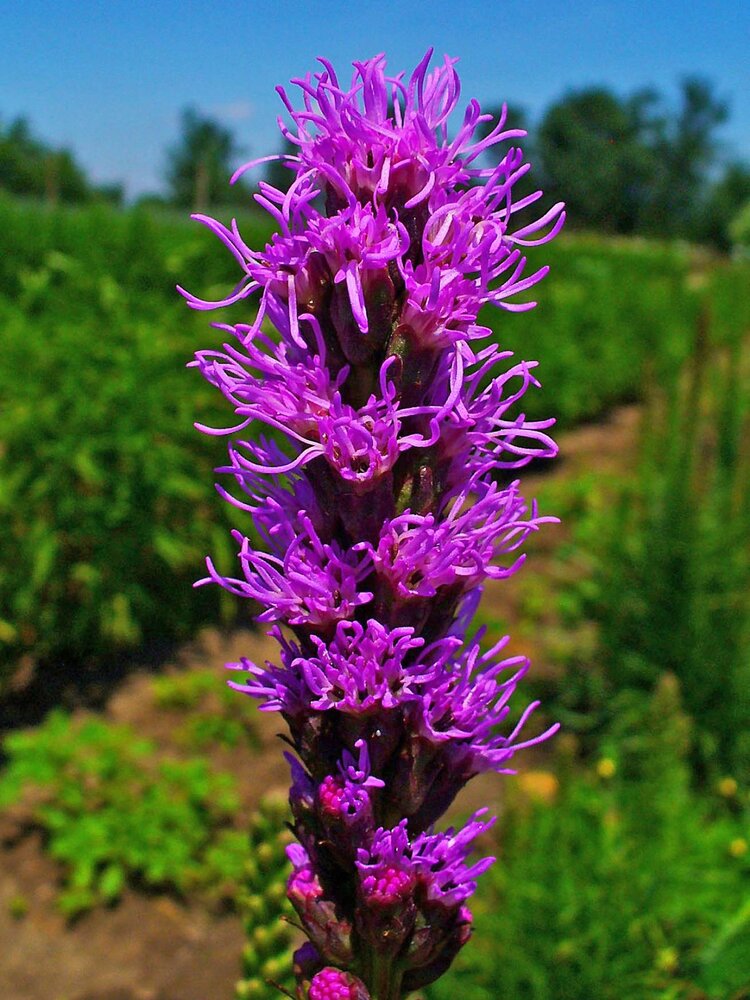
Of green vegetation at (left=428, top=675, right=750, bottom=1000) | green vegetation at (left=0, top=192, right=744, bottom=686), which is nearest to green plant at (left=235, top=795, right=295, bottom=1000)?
green vegetation at (left=428, top=675, right=750, bottom=1000)

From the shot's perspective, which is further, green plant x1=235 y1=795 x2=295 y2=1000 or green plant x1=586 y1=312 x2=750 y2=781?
green plant x1=586 y1=312 x2=750 y2=781

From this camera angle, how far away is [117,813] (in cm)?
388

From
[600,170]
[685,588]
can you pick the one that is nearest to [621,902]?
[685,588]

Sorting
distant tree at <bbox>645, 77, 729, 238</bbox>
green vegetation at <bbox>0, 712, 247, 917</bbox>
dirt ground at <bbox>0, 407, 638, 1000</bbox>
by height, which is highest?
distant tree at <bbox>645, 77, 729, 238</bbox>

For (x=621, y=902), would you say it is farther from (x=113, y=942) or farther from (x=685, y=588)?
(x=685, y=588)

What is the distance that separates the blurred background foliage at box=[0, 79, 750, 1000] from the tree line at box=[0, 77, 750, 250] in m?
1.25

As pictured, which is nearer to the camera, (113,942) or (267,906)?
(267,906)

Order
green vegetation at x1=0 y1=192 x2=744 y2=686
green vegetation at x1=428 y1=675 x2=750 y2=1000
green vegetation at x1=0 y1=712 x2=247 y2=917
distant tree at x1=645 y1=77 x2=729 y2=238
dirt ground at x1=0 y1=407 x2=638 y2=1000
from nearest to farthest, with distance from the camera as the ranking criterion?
green vegetation at x1=428 y1=675 x2=750 y2=1000 < dirt ground at x1=0 y1=407 x2=638 y2=1000 < green vegetation at x1=0 y1=712 x2=247 y2=917 < green vegetation at x1=0 y1=192 x2=744 y2=686 < distant tree at x1=645 y1=77 x2=729 y2=238

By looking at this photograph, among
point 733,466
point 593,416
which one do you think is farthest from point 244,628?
point 593,416

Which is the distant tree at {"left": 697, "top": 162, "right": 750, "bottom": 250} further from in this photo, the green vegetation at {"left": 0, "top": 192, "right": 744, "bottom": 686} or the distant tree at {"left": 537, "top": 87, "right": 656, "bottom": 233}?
the green vegetation at {"left": 0, "top": 192, "right": 744, "bottom": 686}

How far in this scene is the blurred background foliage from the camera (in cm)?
275

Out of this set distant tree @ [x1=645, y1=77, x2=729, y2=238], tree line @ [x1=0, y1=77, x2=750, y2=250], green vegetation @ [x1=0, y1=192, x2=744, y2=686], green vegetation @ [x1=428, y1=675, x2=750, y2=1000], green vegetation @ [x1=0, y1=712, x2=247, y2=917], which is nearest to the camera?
green vegetation @ [x1=428, y1=675, x2=750, y2=1000]

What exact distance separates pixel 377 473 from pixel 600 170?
1739 cm

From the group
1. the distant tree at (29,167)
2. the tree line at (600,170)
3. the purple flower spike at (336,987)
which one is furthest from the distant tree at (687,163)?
the purple flower spike at (336,987)
